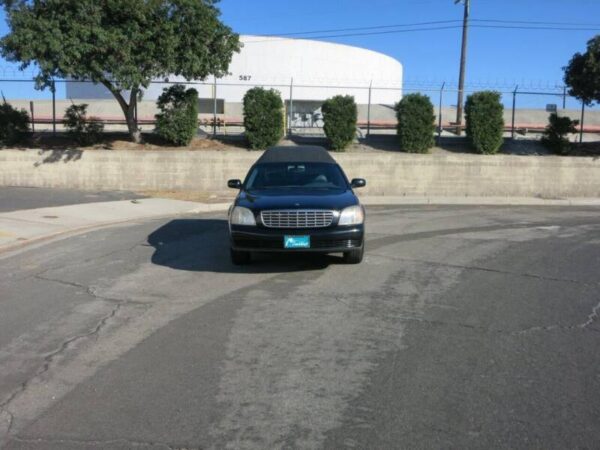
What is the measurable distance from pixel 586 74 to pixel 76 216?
18037mm

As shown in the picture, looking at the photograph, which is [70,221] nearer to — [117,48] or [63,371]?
[117,48]

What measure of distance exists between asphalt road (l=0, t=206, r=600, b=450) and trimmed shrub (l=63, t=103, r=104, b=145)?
41.8 feet

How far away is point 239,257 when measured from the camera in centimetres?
893

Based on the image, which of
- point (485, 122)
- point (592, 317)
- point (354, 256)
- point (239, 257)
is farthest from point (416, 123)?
point (592, 317)

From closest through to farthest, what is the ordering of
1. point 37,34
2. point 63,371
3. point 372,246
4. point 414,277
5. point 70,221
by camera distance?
point 63,371, point 414,277, point 372,246, point 70,221, point 37,34

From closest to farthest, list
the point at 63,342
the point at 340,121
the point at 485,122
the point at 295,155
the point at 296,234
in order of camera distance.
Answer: the point at 63,342 < the point at 296,234 < the point at 295,155 < the point at 340,121 < the point at 485,122

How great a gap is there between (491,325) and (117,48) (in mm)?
14556

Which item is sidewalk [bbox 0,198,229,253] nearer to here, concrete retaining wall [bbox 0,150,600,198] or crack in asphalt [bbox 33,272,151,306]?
crack in asphalt [bbox 33,272,151,306]

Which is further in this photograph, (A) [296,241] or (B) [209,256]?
(B) [209,256]

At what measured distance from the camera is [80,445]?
3.78m

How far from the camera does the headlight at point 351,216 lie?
8391 mm

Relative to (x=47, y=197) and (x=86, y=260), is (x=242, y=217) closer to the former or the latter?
(x=86, y=260)

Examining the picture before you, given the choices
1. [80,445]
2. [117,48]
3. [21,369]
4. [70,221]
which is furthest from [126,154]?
[80,445]

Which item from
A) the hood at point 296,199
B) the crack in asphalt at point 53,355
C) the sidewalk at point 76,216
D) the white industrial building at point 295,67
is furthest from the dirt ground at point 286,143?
the white industrial building at point 295,67
